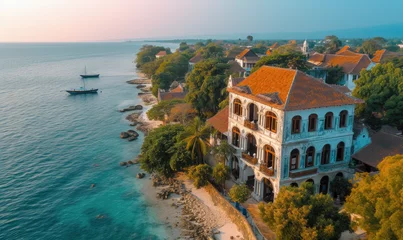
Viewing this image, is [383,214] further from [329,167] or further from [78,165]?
[78,165]

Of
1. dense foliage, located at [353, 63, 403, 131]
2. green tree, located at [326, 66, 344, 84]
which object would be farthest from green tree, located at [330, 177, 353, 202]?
green tree, located at [326, 66, 344, 84]

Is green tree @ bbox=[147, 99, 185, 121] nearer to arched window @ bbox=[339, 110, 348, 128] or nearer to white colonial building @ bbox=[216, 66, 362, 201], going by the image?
white colonial building @ bbox=[216, 66, 362, 201]

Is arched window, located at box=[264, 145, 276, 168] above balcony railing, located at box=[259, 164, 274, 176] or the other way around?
above

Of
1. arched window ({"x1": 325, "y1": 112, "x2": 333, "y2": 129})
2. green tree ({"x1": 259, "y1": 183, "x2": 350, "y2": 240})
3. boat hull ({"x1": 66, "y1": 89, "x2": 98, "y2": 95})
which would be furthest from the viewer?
boat hull ({"x1": 66, "y1": 89, "x2": 98, "y2": 95})

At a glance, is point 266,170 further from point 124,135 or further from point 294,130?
point 124,135

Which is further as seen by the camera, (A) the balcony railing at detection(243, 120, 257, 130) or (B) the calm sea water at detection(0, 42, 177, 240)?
(B) the calm sea water at detection(0, 42, 177, 240)
